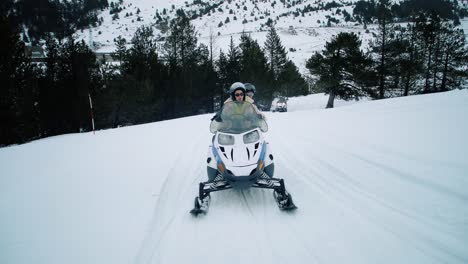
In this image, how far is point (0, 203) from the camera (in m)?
4.58

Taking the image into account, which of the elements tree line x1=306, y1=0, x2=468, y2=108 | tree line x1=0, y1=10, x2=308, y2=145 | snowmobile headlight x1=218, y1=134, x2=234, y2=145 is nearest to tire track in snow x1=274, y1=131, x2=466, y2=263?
snowmobile headlight x1=218, y1=134, x2=234, y2=145

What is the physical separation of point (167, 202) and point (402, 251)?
12.5ft

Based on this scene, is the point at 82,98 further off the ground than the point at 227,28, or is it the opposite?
the point at 227,28

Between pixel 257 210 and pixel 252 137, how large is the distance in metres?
1.34

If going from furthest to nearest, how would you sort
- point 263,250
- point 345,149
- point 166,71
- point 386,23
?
point 166,71, point 386,23, point 345,149, point 263,250

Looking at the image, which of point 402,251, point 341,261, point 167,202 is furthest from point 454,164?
point 167,202

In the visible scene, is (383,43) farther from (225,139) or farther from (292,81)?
(225,139)

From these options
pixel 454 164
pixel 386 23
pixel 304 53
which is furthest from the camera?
pixel 304 53

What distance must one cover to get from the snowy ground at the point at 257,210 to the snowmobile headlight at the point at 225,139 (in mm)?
1135

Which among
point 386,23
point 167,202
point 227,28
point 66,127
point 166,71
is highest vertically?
point 227,28

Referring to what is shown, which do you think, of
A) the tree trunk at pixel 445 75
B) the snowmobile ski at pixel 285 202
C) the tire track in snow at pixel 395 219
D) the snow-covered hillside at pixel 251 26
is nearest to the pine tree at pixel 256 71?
the tree trunk at pixel 445 75

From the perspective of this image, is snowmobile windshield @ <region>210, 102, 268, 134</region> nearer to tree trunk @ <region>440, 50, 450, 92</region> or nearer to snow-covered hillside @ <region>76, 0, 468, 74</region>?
tree trunk @ <region>440, 50, 450, 92</region>

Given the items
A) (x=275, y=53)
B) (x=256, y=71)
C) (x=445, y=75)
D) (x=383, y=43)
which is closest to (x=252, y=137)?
(x=383, y=43)

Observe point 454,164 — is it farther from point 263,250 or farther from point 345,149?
point 263,250
